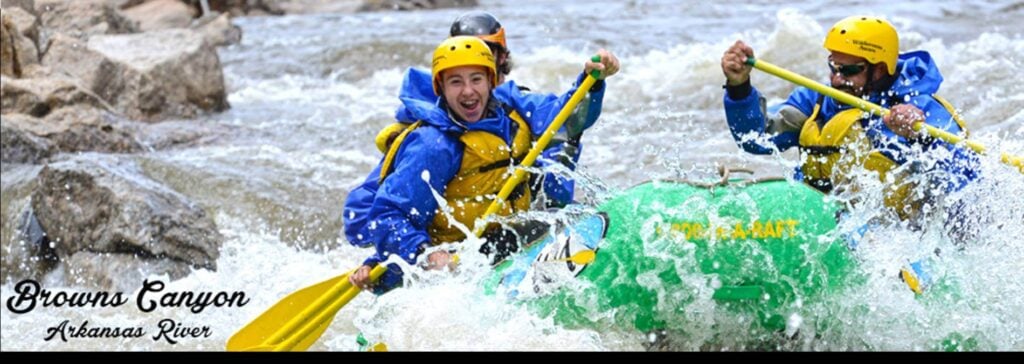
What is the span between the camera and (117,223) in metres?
7.98

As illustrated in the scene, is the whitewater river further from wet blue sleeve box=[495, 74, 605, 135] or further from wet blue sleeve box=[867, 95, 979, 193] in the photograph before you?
wet blue sleeve box=[495, 74, 605, 135]

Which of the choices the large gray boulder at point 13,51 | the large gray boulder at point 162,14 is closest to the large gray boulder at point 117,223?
the large gray boulder at point 13,51

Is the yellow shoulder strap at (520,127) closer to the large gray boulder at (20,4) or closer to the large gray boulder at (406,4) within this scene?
the large gray boulder at (20,4)

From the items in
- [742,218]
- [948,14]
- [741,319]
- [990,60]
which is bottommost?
[948,14]

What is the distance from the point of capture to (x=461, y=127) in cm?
548

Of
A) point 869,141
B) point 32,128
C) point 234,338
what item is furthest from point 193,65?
point 869,141

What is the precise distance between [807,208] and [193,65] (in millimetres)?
9468

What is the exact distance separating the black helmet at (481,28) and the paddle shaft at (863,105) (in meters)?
1.13

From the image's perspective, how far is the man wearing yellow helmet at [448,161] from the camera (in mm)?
5391

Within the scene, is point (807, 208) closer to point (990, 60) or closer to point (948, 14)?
point (990, 60)

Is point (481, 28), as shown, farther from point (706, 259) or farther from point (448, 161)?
point (706, 259)

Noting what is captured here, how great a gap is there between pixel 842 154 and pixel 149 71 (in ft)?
28.3

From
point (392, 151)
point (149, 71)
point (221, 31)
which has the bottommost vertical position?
point (221, 31)

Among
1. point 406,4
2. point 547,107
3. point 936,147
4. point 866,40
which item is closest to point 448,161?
point 547,107
